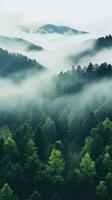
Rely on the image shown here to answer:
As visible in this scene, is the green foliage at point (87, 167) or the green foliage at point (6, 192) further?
the green foliage at point (87, 167)

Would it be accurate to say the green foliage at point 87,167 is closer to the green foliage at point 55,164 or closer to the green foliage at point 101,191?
the green foliage at point 55,164

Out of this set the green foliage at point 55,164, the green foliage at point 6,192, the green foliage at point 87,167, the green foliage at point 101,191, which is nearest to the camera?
the green foliage at point 6,192

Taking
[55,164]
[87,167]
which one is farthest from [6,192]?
[87,167]

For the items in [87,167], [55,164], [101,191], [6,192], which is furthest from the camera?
[55,164]

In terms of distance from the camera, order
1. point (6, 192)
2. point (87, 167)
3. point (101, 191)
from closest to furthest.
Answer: point (6, 192)
point (101, 191)
point (87, 167)

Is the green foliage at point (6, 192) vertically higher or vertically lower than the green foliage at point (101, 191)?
lower

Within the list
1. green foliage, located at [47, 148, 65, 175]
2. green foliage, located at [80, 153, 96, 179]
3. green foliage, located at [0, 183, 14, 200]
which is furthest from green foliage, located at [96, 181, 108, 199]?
green foliage, located at [0, 183, 14, 200]

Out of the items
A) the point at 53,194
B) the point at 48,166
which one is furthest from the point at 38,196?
the point at 48,166

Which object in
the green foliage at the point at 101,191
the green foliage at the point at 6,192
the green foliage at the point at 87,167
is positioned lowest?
the green foliage at the point at 6,192

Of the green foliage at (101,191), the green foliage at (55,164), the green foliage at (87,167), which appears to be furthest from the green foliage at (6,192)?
the green foliage at (101,191)

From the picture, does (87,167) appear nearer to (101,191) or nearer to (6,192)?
(101,191)

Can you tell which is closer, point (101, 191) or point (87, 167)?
point (101, 191)

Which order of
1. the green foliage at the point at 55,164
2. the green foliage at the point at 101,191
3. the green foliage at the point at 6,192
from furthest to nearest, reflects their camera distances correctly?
the green foliage at the point at 55,164 < the green foliage at the point at 101,191 < the green foliage at the point at 6,192

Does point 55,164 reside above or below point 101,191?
above
